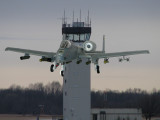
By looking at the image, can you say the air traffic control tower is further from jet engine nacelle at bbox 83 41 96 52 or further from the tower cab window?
jet engine nacelle at bbox 83 41 96 52

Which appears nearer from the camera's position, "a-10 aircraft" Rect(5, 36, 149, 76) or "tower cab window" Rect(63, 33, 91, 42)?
"a-10 aircraft" Rect(5, 36, 149, 76)

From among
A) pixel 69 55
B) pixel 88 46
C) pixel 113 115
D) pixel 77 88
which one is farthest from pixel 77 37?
pixel 69 55

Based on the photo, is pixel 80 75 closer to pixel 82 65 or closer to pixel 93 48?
pixel 82 65

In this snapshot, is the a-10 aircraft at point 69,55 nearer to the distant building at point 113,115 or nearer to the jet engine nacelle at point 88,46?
the jet engine nacelle at point 88,46

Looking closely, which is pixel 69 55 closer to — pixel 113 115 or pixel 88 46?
pixel 88 46

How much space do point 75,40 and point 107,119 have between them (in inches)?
1014

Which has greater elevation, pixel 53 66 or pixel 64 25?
pixel 64 25

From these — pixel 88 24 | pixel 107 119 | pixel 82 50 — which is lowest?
pixel 107 119

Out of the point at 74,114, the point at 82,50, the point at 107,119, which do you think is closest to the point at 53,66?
the point at 82,50

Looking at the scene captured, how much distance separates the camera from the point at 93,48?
134 meters

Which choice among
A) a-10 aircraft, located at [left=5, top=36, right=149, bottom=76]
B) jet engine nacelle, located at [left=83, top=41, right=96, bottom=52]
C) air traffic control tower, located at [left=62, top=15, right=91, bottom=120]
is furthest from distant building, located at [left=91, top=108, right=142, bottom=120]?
jet engine nacelle, located at [left=83, top=41, right=96, bottom=52]

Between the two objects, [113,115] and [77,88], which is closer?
[77,88]

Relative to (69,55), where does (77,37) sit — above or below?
above

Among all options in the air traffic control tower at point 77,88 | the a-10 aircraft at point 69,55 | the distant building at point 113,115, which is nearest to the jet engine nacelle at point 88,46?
the a-10 aircraft at point 69,55
